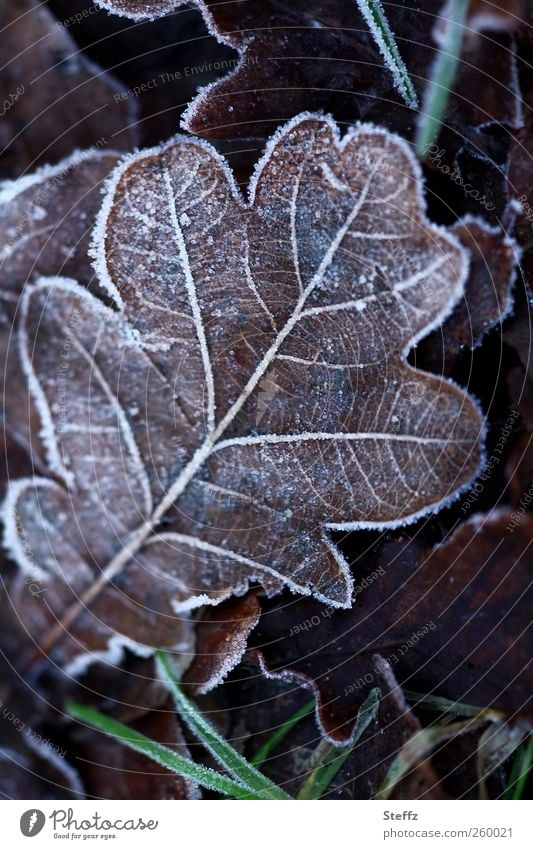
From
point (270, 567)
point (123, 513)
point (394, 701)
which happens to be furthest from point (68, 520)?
point (394, 701)

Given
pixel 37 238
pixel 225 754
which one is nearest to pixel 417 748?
pixel 225 754

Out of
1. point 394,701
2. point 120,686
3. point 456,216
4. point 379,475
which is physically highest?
point 456,216

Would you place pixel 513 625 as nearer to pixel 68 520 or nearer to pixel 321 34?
pixel 68 520

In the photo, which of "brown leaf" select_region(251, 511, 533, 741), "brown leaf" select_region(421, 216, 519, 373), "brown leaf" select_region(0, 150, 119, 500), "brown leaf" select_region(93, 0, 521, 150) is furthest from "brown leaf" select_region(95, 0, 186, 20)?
"brown leaf" select_region(251, 511, 533, 741)

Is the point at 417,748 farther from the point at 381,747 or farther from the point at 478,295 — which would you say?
the point at 478,295

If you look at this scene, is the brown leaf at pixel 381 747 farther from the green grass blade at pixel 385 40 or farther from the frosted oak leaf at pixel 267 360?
the green grass blade at pixel 385 40
